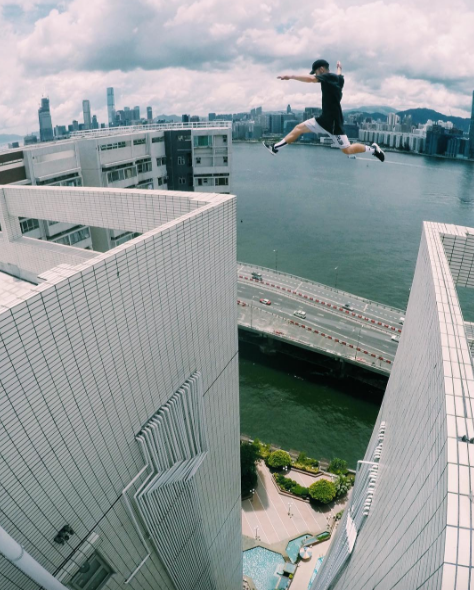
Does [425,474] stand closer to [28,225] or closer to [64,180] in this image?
[28,225]

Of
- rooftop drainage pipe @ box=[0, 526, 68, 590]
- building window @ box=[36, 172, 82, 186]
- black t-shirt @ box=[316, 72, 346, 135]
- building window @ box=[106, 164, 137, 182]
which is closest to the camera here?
Answer: rooftop drainage pipe @ box=[0, 526, 68, 590]

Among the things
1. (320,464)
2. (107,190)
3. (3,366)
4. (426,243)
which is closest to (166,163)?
(107,190)

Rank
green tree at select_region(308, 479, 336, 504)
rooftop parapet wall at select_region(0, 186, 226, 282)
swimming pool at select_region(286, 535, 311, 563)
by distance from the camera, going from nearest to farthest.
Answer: rooftop parapet wall at select_region(0, 186, 226, 282)
swimming pool at select_region(286, 535, 311, 563)
green tree at select_region(308, 479, 336, 504)

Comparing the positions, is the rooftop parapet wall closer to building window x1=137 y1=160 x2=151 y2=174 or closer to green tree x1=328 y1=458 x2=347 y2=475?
building window x1=137 y1=160 x2=151 y2=174

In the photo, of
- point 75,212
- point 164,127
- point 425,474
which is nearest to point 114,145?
point 164,127

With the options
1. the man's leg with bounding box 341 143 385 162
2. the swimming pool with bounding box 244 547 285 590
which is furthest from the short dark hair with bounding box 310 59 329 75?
the swimming pool with bounding box 244 547 285 590

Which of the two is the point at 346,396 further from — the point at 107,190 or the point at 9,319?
the point at 9,319
